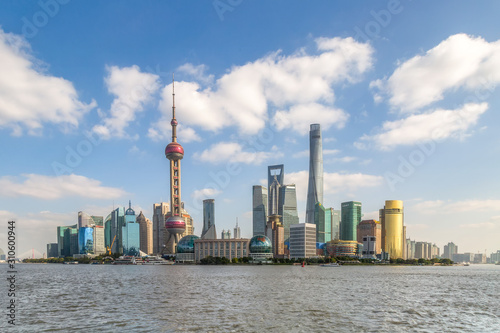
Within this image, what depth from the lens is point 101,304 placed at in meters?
55.7

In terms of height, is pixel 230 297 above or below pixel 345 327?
below

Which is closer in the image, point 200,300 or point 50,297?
point 200,300

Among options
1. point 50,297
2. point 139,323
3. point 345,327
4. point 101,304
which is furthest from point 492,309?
point 50,297

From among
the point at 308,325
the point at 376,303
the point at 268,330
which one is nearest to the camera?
the point at 268,330

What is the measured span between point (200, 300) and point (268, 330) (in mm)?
23922

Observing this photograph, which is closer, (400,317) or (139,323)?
(139,323)

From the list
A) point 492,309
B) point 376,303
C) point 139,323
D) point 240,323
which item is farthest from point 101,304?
point 492,309

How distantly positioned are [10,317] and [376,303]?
4929 centimetres

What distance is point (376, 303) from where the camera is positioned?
56844 millimetres

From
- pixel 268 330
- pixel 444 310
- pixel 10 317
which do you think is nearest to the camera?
pixel 268 330

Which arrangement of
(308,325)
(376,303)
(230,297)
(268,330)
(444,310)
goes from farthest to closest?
(230,297), (376,303), (444,310), (308,325), (268,330)

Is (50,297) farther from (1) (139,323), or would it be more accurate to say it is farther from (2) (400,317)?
(2) (400,317)

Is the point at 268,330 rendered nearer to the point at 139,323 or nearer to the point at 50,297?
the point at 139,323

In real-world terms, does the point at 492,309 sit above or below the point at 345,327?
below
